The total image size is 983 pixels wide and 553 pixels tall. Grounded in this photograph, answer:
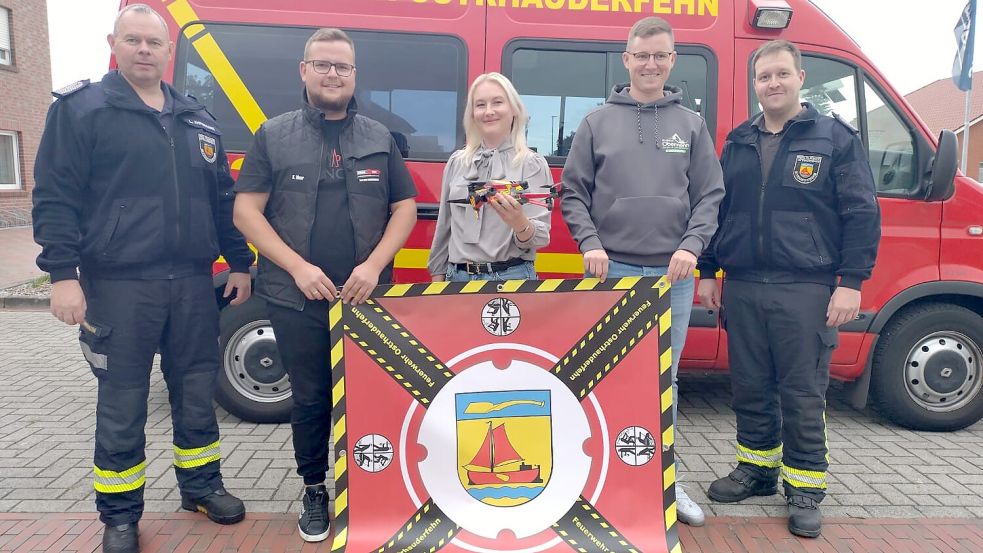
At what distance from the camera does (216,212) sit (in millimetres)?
3035

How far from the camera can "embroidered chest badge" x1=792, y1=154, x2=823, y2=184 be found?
2.93 meters

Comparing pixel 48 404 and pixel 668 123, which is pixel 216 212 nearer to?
pixel 668 123

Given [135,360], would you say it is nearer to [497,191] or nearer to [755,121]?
[497,191]

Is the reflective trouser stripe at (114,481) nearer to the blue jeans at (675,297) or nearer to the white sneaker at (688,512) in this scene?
the blue jeans at (675,297)

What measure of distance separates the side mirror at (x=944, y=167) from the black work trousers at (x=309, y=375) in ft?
11.2

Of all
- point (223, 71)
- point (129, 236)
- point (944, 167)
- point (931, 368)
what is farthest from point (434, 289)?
point (931, 368)

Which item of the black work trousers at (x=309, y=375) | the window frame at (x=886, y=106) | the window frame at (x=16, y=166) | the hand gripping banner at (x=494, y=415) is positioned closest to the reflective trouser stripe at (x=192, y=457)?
the black work trousers at (x=309, y=375)

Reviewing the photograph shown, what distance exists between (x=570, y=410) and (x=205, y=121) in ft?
6.80

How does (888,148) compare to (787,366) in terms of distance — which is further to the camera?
(888,148)

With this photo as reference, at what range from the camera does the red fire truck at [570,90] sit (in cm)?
391

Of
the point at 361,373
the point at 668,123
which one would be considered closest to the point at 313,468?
the point at 361,373

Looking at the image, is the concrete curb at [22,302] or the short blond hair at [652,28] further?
the concrete curb at [22,302]

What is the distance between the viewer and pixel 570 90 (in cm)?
400

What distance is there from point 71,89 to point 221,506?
1.91 meters
